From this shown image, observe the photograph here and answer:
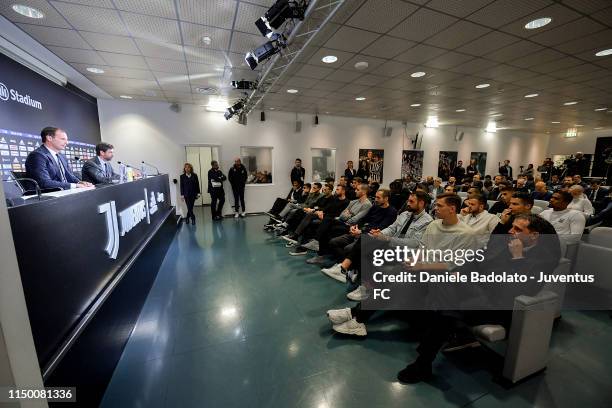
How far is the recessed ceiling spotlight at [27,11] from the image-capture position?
2.58 metres

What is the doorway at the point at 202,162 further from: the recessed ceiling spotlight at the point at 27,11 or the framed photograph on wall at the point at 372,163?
the recessed ceiling spotlight at the point at 27,11

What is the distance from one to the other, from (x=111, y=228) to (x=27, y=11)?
2766 millimetres

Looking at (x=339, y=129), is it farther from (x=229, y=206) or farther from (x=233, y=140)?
(x=229, y=206)

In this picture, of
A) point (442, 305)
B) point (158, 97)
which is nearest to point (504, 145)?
point (442, 305)

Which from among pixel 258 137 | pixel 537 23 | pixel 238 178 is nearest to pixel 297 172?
pixel 258 137

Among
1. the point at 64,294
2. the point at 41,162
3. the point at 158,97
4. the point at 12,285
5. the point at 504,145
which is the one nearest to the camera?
the point at 12,285

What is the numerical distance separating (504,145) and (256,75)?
12960mm

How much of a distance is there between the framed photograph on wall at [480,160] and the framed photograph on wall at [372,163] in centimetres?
505

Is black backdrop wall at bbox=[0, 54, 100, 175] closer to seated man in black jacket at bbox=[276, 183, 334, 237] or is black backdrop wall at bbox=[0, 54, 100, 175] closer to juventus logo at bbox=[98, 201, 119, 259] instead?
juventus logo at bbox=[98, 201, 119, 259]

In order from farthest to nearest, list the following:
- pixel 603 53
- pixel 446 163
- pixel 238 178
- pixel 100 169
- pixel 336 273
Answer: pixel 446 163
pixel 238 178
pixel 603 53
pixel 336 273
pixel 100 169

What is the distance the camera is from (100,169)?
125 inches

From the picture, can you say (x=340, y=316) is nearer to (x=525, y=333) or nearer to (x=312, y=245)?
(x=525, y=333)

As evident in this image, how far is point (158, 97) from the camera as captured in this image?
6176 millimetres

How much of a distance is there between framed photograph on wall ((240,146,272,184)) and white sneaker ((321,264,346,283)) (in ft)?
16.7
